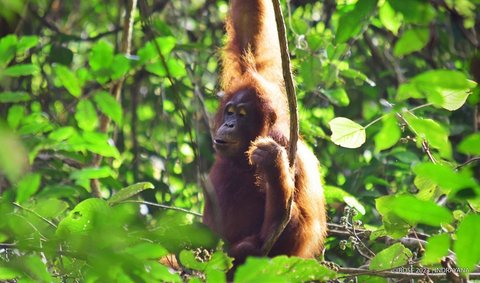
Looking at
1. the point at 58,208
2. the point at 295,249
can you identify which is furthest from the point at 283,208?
the point at 58,208

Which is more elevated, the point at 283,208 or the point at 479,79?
the point at 479,79

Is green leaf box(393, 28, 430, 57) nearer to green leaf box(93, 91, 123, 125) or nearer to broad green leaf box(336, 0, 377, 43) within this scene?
broad green leaf box(336, 0, 377, 43)

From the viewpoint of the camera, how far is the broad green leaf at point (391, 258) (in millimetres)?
3789

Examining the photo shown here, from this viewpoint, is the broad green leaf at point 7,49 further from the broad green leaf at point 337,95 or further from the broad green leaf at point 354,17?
the broad green leaf at point 354,17

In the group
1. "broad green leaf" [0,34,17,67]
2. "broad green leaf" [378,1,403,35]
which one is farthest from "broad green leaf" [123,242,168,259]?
"broad green leaf" [0,34,17,67]

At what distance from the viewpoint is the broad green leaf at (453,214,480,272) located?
6.14ft

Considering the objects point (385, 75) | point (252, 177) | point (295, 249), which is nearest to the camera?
point (295, 249)

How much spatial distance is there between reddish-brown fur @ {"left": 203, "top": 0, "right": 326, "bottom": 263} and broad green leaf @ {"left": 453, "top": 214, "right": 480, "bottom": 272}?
224 centimetres

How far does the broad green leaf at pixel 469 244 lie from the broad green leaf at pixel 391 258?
1915mm

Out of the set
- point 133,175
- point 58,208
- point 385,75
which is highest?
point 58,208

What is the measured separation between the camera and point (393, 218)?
370 cm

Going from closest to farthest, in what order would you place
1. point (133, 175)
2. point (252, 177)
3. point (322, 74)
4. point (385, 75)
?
point (252, 177) → point (322, 74) → point (133, 175) → point (385, 75)

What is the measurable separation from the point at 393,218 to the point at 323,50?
2308 millimetres

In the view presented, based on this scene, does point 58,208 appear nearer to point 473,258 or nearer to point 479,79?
point 479,79
